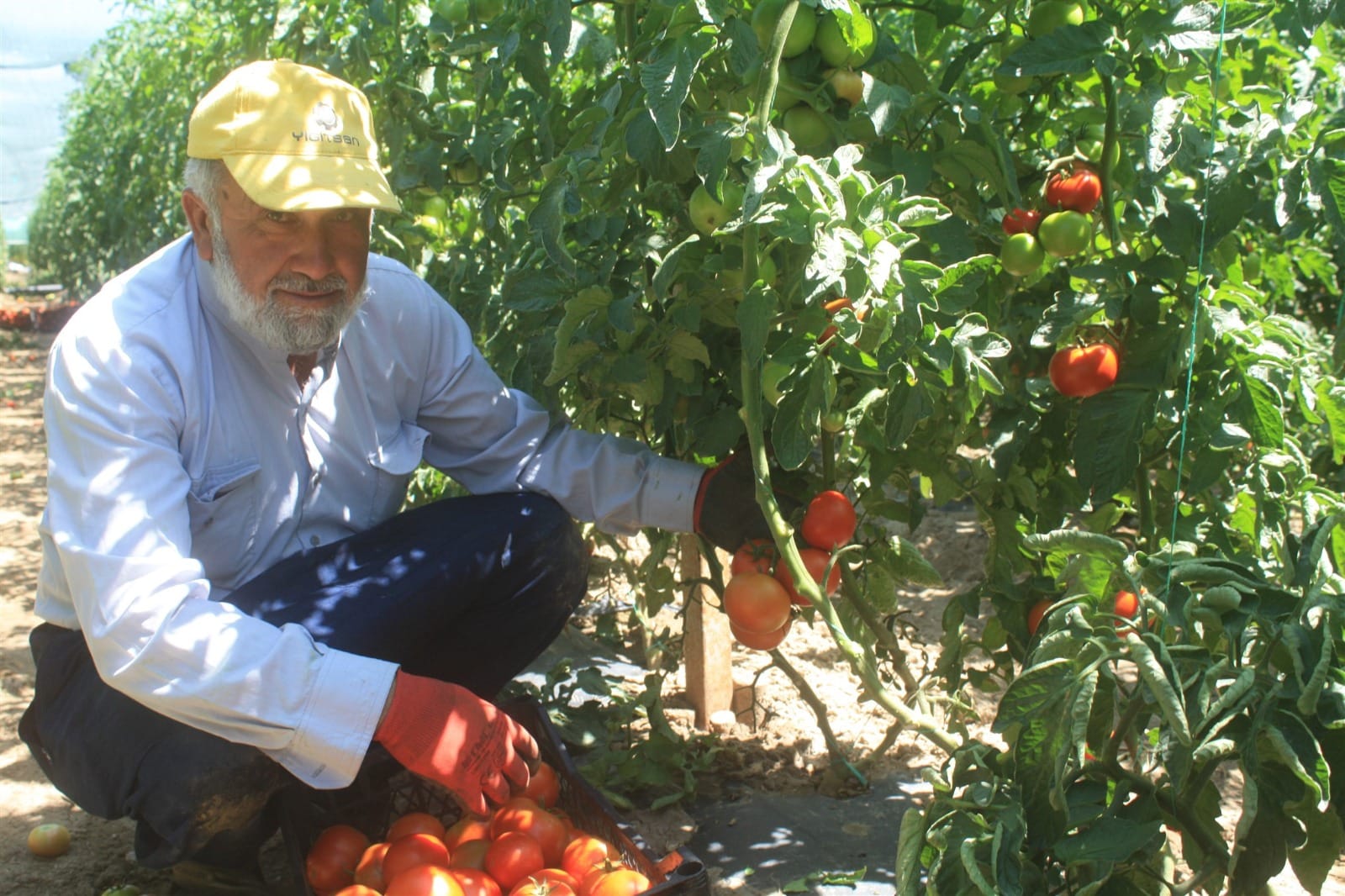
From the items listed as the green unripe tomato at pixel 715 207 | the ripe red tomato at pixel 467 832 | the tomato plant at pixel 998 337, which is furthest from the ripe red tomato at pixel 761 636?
the green unripe tomato at pixel 715 207

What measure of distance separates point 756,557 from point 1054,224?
61cm

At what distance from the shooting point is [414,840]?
1686 mm

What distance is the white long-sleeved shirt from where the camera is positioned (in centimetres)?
154

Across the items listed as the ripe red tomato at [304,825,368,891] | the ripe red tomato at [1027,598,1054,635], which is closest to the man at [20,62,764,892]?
the ripe red tomato at [304,825,368,891]

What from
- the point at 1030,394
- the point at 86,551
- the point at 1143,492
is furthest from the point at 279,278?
the point at 1143,492

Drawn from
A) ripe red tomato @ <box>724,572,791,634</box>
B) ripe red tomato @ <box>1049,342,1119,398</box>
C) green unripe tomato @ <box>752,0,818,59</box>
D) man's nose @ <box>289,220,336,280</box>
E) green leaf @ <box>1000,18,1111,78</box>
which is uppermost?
green leaf @ <box>1000,18,1111,78</box>

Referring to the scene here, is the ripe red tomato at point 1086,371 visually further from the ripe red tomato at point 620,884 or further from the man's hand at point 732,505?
the ripe red tomato at point 620,884

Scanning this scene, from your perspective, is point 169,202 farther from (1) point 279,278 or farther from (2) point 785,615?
(2) point 785,615

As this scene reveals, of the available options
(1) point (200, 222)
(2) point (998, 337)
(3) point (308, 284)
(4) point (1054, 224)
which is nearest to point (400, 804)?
(3) point (308, 284)

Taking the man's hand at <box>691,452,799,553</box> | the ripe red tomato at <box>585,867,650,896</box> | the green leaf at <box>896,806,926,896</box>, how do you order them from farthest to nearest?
the man's hand at <box>691,452,799,553</box> < the ripe red tomato at <box>585,867,650,896</box> < the green leaf at <box>896,806,926,896</box>

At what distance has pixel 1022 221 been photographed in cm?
173

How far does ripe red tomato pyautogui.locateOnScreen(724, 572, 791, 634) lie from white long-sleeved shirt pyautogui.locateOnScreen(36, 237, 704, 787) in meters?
0.26

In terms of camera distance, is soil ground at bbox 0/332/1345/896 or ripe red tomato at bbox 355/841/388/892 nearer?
ripe red tomato at bbox 355/841/388/892

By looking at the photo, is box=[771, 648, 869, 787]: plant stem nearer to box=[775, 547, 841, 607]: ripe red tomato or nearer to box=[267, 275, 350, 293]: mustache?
box=[775, 547, 841, 607]: ripe red tomato
